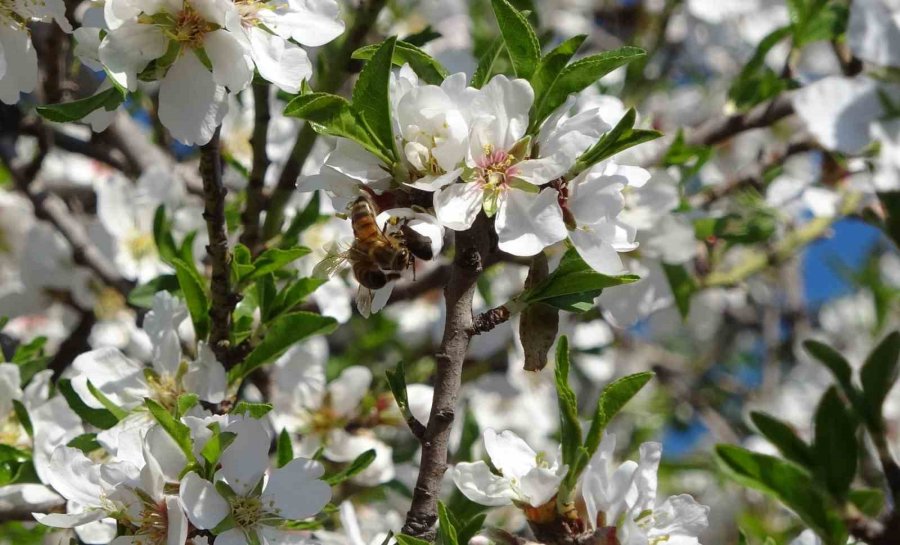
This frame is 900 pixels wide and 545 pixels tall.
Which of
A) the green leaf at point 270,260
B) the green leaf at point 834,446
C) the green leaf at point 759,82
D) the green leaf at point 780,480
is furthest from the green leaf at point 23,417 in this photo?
the green leaf at point 759,82

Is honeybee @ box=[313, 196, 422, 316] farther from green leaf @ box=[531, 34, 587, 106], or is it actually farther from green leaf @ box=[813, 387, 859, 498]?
green leaf @ box=[813, 387, 859, 498]

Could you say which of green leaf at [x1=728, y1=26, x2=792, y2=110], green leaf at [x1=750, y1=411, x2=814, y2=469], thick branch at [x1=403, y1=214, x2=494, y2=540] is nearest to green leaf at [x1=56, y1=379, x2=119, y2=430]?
thick branch at [x1=403, y1=214, x2=494, y2=540]

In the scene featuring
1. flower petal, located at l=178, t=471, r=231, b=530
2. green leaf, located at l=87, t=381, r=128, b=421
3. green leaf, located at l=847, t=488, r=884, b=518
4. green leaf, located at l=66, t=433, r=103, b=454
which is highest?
flower petal, located at l=178, t=471, r=231, b=530

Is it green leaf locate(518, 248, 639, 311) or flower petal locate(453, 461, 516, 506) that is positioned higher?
green leaf locate(518, 248, 639, 311)

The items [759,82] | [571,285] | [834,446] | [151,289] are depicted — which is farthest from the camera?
[759,82]

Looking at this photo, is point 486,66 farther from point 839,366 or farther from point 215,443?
point 839,366

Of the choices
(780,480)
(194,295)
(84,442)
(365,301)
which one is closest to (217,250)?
(194,295)
